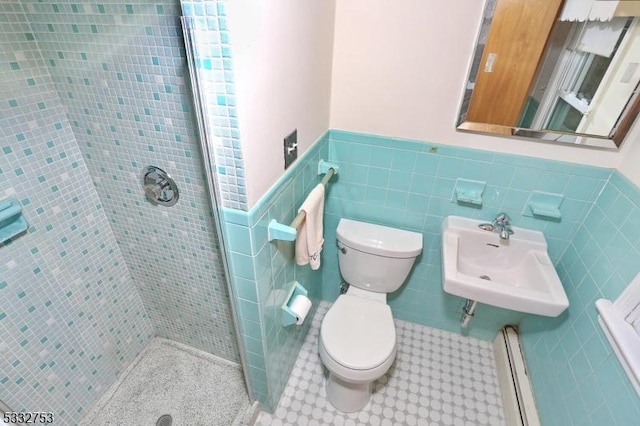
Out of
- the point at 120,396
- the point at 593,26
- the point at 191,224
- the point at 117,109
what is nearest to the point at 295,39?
the point at 117,109

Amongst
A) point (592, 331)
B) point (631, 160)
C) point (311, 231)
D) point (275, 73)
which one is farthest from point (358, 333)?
point (631, 160)

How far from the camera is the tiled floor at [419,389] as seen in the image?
1.47 metres

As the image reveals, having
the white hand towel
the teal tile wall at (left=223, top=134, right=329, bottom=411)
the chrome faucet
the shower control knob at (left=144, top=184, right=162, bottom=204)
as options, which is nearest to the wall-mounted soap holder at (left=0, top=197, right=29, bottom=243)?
the shower control knob at (left=144, top=184, right=162, bottom=204)

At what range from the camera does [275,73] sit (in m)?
0.87

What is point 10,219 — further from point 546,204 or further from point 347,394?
point 546,204

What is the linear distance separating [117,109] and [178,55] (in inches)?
12.6

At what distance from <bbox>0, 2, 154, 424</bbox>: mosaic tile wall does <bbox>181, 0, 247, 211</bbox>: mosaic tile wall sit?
0.71 metres

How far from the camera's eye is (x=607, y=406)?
0.96 metres

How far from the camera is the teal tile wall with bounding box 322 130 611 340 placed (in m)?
1.28

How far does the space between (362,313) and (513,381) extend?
83 centimetres

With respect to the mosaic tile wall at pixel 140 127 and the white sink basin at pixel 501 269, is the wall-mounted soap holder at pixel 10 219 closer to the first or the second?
the mosaic tile wall at pixel 140 127

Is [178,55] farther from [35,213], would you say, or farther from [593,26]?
[593,26]

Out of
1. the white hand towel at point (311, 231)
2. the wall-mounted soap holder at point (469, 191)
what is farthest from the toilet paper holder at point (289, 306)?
the wall-mounted soap holder at point (469, 191)

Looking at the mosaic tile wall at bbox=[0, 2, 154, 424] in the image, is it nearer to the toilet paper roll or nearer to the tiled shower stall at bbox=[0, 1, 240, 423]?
the tiled shower stall at bbox=[0, 1, 240, 423]
